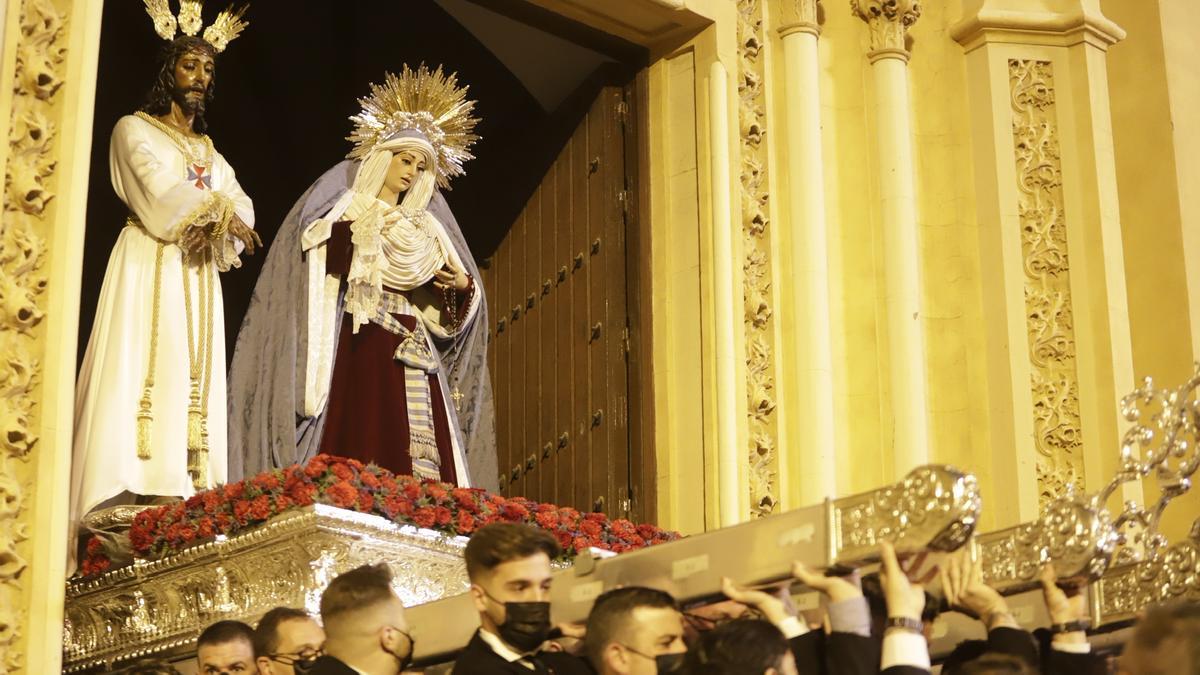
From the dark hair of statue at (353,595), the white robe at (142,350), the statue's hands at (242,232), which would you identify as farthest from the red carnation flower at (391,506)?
the dark hair of statue at (353,595)

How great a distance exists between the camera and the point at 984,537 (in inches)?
176

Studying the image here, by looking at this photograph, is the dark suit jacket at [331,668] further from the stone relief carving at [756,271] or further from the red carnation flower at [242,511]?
the stone relief carving at [756,271]

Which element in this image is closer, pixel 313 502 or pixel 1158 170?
pixel 313 502

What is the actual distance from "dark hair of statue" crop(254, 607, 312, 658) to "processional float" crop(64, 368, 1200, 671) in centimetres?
37

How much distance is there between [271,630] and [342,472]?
1742 mm

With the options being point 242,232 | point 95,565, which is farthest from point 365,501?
point 242,232

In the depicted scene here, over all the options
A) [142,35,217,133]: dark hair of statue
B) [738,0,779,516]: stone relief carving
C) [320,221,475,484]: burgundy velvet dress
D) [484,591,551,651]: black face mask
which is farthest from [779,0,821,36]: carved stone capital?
[484,591,551,651]: black face mask

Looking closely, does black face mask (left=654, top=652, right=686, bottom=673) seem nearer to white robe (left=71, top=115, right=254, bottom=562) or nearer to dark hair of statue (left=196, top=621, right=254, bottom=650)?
dark hair of statue (left=196, top=621, right=254, bottom=650)

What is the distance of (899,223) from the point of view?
30.5 ft

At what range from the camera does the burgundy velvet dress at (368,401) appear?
834 centimetres

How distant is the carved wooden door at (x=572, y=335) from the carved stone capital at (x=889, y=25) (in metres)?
1.33

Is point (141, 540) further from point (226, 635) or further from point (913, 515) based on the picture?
point (913, 515)

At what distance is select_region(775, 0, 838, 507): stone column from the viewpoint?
885cm

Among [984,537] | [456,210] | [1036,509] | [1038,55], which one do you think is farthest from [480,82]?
[984,537]
